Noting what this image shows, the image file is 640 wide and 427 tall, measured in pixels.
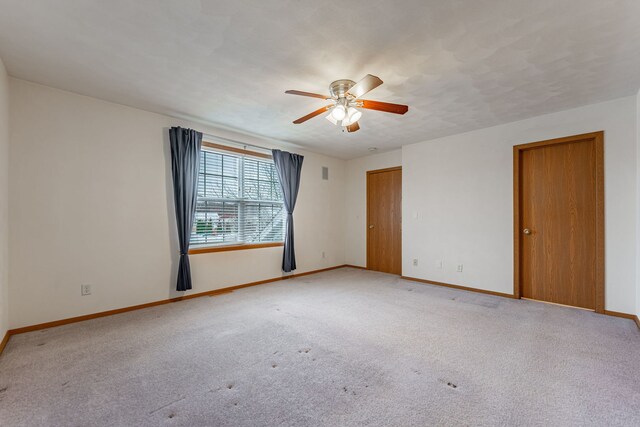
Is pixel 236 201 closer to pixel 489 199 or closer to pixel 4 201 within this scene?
pixel 4 201

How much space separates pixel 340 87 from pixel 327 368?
2471 mm

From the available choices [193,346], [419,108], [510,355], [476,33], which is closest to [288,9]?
[476,33]

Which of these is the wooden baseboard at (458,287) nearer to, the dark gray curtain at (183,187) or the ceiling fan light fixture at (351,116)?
the ceiling fan light fixture at (351,116)

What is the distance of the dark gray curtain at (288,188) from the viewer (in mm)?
5008

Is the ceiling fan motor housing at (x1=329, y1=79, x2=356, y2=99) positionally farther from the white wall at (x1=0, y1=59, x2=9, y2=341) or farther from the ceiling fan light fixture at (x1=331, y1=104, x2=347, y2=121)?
the white wall at (x1=0, y1=59, x2=9, y2=341)

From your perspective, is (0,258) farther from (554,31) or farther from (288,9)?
(554,31)

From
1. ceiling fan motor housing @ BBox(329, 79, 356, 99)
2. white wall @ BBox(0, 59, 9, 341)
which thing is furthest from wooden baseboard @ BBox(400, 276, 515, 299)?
white wall @ BBox(0, 59, 9, 341)

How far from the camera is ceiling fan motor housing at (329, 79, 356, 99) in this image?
8.73 feet

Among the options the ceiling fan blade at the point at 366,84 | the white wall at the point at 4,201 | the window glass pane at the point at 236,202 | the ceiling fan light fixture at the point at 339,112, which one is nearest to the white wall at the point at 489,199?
the window glass pane at the point at 236,202

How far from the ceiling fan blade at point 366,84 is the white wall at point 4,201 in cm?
308

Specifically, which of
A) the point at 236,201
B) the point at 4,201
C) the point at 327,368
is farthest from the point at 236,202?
the point at 327,368

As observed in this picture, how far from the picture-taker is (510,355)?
2.37 metres

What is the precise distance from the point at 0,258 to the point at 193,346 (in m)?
1.84

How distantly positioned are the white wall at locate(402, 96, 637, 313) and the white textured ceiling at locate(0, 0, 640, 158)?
37 centimetres
